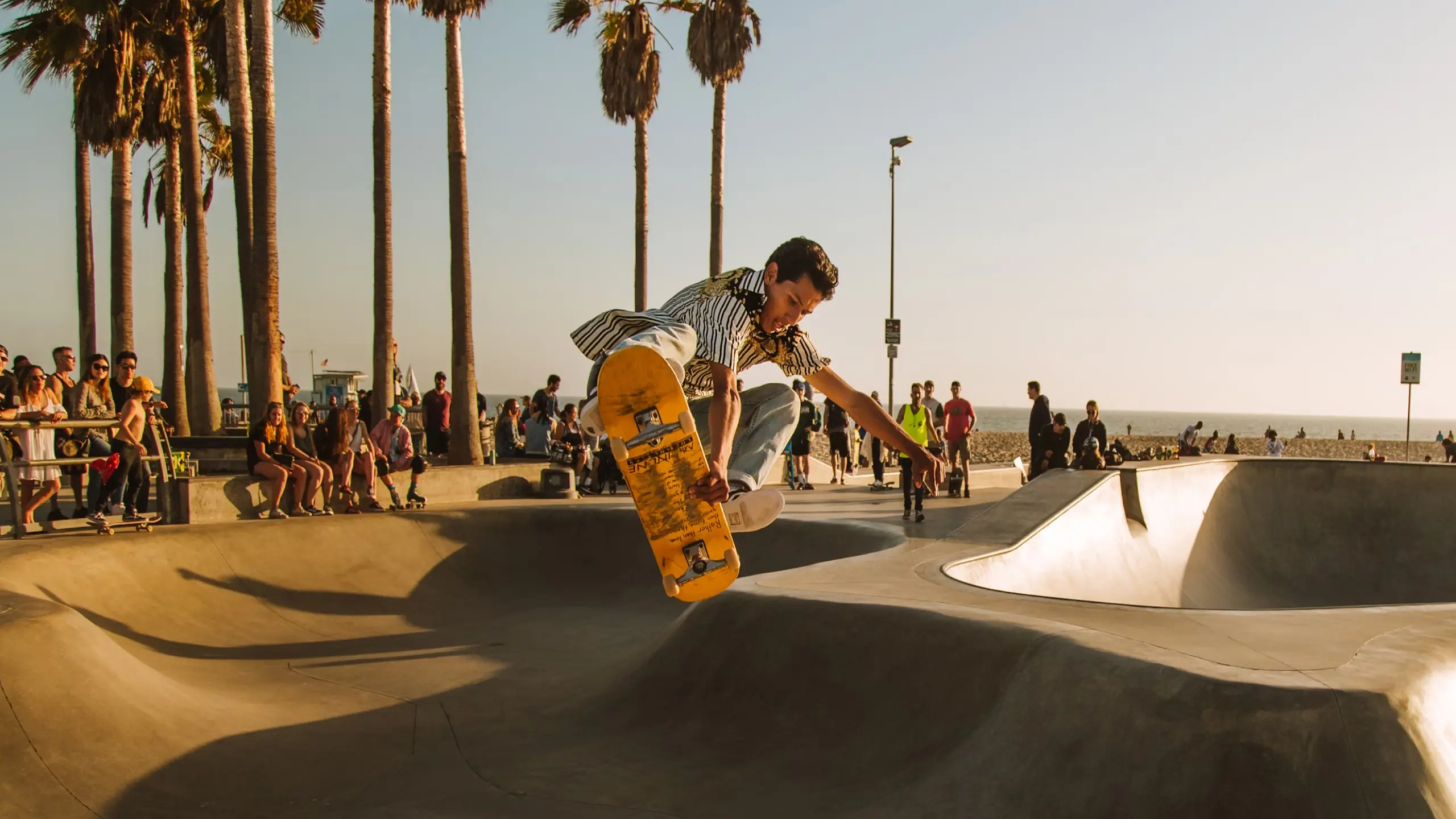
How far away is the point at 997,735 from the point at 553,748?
7.82 ft

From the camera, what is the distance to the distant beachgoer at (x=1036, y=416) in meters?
14.7

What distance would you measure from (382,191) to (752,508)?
13429mm

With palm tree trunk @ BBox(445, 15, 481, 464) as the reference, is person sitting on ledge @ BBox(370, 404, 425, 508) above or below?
below

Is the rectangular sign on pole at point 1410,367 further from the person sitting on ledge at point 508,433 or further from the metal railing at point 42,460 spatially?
the metal railing at point 42,460

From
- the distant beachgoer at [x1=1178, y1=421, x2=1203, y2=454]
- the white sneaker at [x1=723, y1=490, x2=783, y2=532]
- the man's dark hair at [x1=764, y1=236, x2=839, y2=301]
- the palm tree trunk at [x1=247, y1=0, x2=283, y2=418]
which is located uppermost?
the palm tree trunk at [x1=247, y1=0, x2=283, y2=418]

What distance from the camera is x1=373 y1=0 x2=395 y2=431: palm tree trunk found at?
1555 cm

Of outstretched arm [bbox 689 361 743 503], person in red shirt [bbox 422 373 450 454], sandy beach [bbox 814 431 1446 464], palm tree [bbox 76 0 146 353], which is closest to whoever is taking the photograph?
outstretched arm [bbox 689 361 743 503]

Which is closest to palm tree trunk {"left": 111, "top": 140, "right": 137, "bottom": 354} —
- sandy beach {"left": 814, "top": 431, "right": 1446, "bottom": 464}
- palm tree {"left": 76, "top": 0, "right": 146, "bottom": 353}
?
palm tree {"left": 76, "top": 0, "right": 146, "bottom": 353}

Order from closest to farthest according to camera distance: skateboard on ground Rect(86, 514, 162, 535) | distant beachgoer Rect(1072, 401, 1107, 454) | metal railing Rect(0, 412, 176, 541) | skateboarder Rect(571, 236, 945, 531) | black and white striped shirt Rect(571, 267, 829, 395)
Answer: skateboarder Rect(571, 236, 945, 531)
black and white striped shirt Rect(571, 267, 829, 395)
metal railing Rect(0, 412, 176, 541)
skateboard on ground Rect(86, 514, 162, 535)
distant beachgoer Rect(1072, 401, 1107, 454)

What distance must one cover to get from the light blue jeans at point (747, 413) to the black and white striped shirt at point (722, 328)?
0.23ft

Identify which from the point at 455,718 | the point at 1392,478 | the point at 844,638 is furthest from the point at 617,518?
the point at 1392,478

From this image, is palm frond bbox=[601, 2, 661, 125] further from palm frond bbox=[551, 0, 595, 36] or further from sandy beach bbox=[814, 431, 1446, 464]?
sandy beach bbox=[814, 431, 1446, 464]

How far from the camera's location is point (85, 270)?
22172mm

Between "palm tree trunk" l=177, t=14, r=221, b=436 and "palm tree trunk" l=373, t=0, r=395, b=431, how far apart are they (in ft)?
13.2
